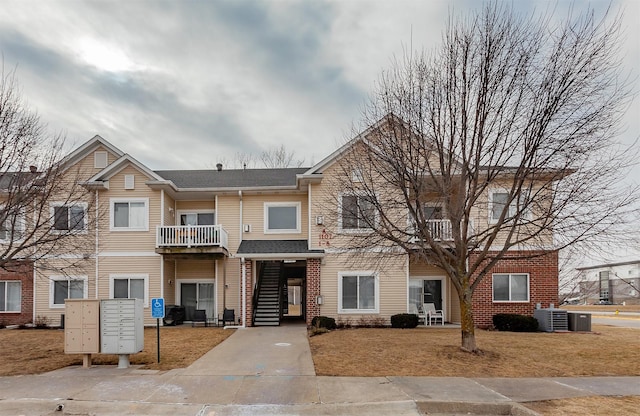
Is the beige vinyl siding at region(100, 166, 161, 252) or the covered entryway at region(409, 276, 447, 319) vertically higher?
the beige vinyl siding at region(100, 166, 161, 252)

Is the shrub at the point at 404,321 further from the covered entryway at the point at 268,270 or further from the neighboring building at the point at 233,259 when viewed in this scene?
the covered entryway at the point at 268,270

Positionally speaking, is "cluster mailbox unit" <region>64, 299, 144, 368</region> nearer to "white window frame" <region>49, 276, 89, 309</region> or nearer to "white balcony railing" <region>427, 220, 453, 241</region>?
"white window frame" <region>49, 276, 89, 309</region>

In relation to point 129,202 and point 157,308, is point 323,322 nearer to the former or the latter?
point 157,308

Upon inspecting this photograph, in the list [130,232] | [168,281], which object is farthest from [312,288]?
[130,232]

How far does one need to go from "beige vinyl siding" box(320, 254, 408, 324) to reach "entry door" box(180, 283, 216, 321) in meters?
5.92

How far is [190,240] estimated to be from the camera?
1784 centimetres

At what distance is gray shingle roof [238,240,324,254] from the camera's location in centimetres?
1720

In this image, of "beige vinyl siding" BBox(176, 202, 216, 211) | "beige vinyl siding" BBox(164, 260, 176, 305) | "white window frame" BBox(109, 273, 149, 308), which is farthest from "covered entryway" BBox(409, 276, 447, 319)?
"white window frame" BBox(109, 273, 149, 308)

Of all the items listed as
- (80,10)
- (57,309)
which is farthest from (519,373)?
(57,309)

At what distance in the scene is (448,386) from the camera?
25.7 ft

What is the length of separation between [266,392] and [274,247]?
1044 cm

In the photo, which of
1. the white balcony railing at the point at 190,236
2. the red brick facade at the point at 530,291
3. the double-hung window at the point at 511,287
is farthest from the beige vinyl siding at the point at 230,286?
the double-hung window at the point at 511,287

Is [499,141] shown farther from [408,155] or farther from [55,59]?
[55,59]

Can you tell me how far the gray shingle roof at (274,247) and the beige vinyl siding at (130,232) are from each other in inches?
163
